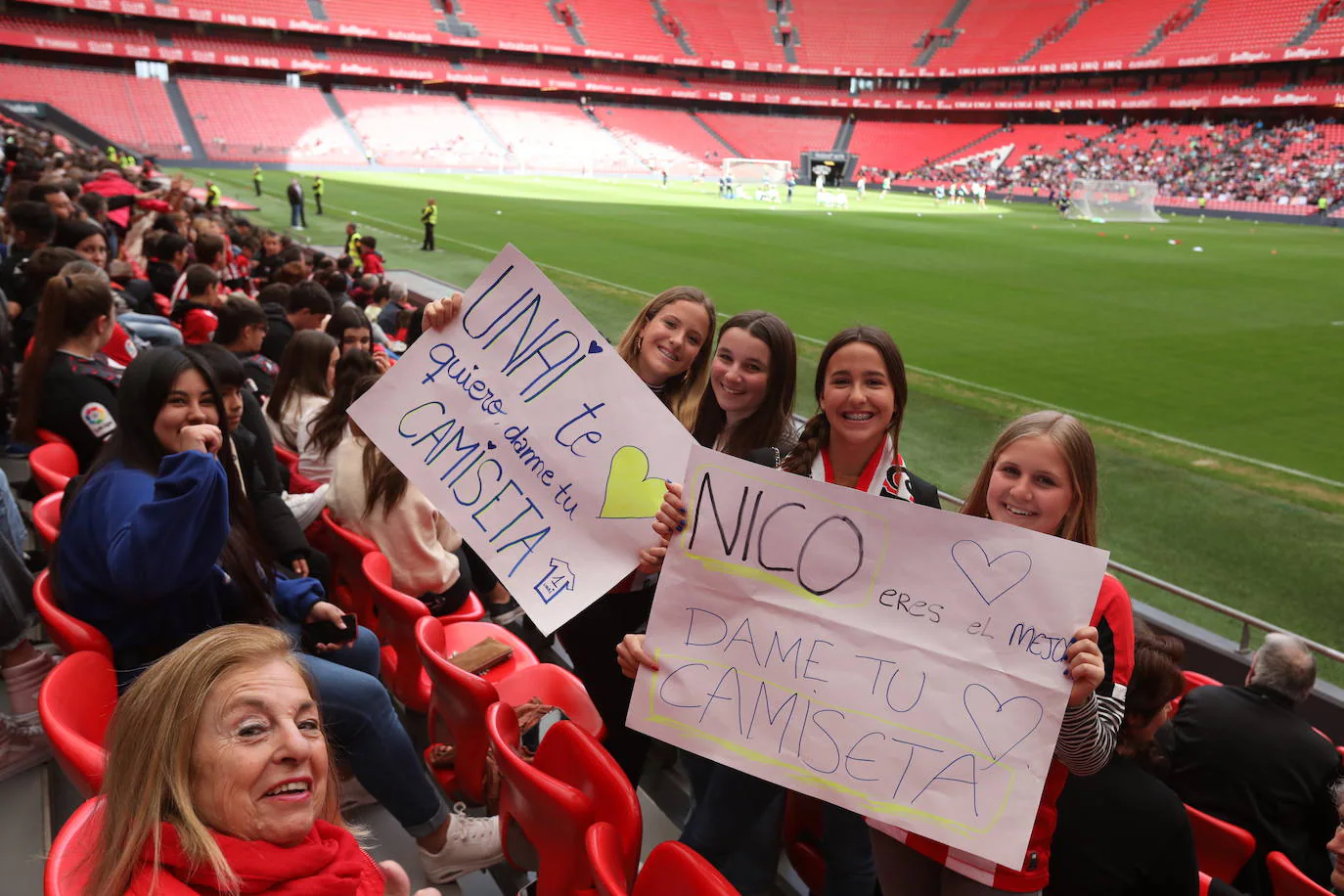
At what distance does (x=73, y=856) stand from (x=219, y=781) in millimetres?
223

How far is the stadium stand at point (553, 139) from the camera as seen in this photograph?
45875 millimetres

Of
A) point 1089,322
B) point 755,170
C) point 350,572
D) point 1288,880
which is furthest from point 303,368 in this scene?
point 755,170

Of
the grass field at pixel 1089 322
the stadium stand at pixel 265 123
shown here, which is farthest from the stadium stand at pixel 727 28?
the grass field at pixel 1089 322

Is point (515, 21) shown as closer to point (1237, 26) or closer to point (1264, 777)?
point (1237, 26)

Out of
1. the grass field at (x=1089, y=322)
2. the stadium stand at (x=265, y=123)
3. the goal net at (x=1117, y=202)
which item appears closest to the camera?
the grass field at (x=1089, y=322)

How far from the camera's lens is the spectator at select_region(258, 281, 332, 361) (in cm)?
591

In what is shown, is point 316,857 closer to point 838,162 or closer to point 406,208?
point 406,208

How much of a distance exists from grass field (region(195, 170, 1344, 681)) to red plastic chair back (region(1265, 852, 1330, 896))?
3180 millimetres

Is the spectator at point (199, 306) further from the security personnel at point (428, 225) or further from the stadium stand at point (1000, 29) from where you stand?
the stadium stand at point (1000, 29)

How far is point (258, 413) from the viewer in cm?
344

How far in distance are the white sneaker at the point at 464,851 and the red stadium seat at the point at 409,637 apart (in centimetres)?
50

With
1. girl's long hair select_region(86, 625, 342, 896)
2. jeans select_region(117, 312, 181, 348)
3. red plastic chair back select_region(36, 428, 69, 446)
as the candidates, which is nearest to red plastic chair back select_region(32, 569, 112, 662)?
girl's long hair select_region(86, 625, 342, 896)

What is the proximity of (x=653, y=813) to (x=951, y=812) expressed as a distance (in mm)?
1320

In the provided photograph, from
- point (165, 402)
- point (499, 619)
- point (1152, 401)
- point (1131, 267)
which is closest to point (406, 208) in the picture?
point (1131, 267)
